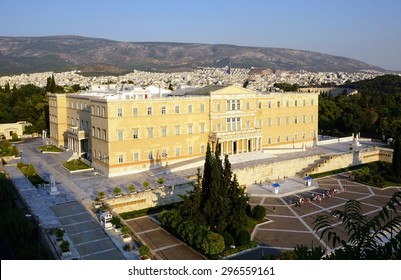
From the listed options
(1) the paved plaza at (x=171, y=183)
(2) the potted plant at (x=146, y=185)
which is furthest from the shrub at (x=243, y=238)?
(2) the potted plant at (x=146, y=185)

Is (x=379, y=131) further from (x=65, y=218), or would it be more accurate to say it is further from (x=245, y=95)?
(x=65, y=218)

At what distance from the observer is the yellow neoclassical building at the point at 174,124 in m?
36.7

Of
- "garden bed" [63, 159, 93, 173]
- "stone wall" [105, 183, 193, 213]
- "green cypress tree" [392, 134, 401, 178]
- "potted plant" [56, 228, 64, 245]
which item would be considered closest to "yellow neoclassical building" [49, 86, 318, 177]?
"garden bed" [63, 159, 93, 173]

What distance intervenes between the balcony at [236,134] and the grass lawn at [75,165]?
12.3 metres

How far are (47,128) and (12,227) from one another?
4039 centimetres

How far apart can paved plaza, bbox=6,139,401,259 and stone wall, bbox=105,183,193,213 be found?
157cm

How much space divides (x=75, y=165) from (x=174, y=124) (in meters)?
10.1

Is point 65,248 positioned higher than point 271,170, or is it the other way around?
point 65,248

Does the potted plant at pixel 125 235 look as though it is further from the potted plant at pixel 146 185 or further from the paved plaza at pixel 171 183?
the potted plant at pixel 146 185

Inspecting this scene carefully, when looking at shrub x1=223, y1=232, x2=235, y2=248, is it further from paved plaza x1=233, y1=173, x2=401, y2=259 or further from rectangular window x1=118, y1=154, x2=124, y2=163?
rectangular window x1=118, y1=154, x2=124, y2=163

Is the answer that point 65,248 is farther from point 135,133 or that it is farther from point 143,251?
point 135,133

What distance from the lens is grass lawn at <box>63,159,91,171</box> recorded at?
38.8 m

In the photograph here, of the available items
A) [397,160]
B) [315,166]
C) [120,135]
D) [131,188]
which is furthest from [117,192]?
[397,160]

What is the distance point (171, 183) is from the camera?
33.1 m
